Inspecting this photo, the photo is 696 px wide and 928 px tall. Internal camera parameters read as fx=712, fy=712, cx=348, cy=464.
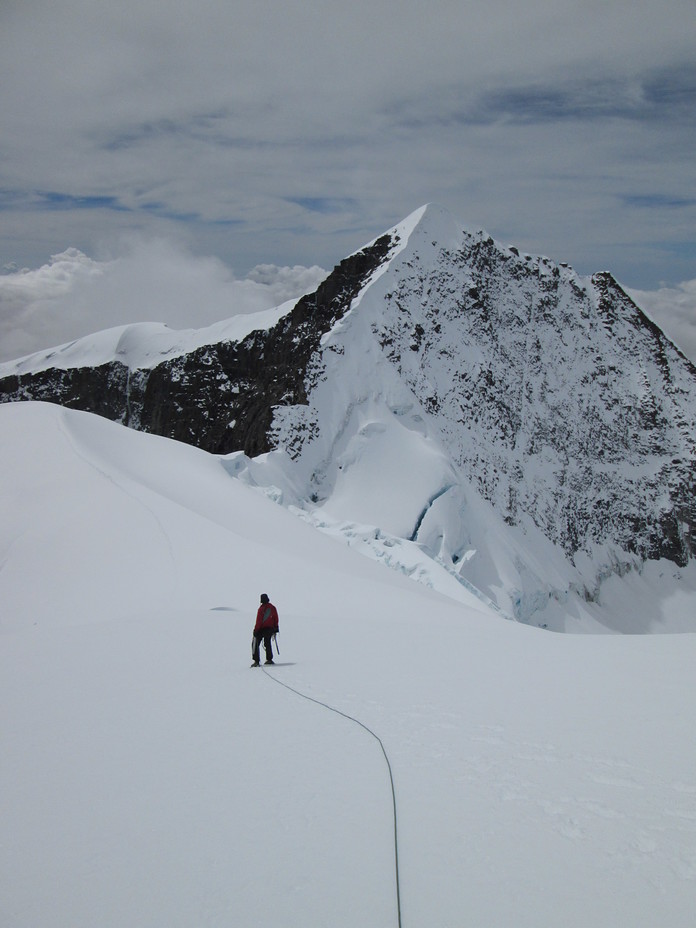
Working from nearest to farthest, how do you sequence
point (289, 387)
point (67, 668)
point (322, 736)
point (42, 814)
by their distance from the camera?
point (42, 814), point (322, 736), point (67, 668), point (289, 387)

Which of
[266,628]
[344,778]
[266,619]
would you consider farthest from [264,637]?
[344,778]

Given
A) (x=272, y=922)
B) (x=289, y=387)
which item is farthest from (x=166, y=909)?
(x=289, y=387)

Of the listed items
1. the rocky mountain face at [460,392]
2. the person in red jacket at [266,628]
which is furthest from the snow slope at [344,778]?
the rocky mountain face at [460,392]

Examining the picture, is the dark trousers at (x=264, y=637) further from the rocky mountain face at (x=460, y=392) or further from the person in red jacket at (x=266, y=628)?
the rocky mountain face at (x=460, y=392)

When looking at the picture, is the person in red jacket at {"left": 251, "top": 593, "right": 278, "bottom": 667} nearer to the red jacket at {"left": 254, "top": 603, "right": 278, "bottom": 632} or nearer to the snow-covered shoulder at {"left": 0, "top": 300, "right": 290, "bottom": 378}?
the red jacket at {"left": 254, "top": 603, "right": 278, "bottom": 632}

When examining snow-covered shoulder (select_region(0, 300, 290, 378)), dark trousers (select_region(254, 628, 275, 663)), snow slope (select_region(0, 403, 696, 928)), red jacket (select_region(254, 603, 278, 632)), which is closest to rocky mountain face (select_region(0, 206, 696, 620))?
snow-covered shoulder (select_region(0, 300, 290, 378))

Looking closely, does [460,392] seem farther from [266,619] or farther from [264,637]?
[264,637]

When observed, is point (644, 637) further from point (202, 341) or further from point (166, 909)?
point (202, 341)
